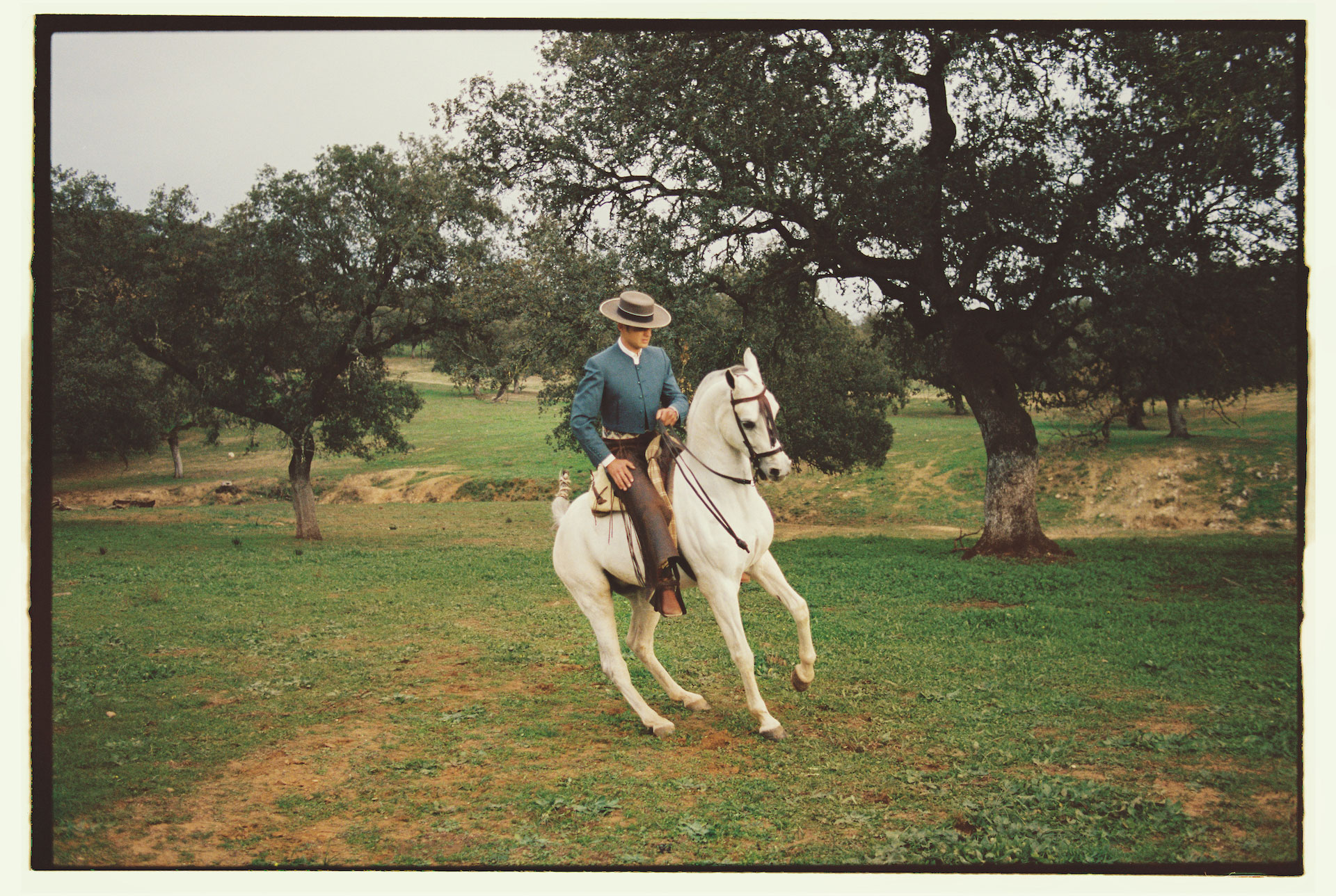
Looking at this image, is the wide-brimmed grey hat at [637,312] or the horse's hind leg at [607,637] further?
the horse's hind leg at [607,637]

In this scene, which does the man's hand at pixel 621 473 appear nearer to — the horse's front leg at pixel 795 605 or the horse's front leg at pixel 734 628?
the horse's front leg at pixel 734 628

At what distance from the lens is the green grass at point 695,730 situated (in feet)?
14.5

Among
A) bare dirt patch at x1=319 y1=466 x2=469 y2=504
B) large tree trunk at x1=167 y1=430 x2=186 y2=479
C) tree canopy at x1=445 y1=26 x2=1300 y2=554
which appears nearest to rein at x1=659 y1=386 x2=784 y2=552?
tree canopy at x1=445 y1=26 x2=1300 y2=554

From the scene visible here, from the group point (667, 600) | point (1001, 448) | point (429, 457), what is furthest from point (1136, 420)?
point (667, 600)

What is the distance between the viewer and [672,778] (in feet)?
16.8

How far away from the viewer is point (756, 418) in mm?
5176

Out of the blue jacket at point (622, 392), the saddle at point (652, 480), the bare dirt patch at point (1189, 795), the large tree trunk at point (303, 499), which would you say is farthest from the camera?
the large tree trunk at point (303, 499)

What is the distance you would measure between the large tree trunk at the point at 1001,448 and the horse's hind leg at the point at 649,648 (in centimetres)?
934

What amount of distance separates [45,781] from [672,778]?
3.44 meters

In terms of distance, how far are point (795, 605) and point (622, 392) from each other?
5.89 ft

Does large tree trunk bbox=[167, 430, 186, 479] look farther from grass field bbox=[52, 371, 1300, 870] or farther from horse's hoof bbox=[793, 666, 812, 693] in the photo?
horse's hoof bbox=[793, 666, 812, 693]

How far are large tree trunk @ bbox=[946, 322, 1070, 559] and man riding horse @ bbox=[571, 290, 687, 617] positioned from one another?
9984mm

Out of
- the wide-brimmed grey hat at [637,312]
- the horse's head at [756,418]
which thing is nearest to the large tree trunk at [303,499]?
the wide-brimmed grey hat at [637,312]

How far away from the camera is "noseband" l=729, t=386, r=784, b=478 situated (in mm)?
5160
